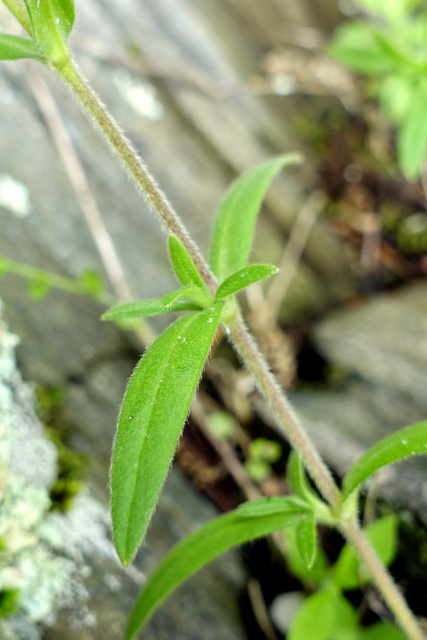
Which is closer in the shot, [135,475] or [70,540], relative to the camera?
[135,475]

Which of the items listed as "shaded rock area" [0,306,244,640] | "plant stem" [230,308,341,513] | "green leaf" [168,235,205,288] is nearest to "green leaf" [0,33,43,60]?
"green leaf" [168,235,205,288]

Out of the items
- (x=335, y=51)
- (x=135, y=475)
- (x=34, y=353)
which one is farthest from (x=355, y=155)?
(x=135, y=475)

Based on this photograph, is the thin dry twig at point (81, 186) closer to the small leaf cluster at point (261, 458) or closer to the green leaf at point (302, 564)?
the small leaf cluster at point (261, 458)

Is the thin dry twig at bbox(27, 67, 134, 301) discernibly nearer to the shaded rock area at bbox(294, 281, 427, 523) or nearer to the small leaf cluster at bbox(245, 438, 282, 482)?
the small leaf cluster at bbox(245, 438, 282, 482)

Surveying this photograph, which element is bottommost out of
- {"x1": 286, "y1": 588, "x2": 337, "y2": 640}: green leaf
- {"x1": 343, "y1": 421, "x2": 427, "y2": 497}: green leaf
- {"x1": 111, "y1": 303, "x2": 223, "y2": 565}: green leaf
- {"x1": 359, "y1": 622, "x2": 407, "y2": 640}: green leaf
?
{"x1": 359, "y1": 622, "x2": 407, "y2": 640}: green leaf

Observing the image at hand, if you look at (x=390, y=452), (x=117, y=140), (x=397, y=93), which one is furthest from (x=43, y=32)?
(x=397, y=93)

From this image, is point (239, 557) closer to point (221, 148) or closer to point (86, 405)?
point (86, 405)

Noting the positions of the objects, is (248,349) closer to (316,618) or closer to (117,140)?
(117,140)
